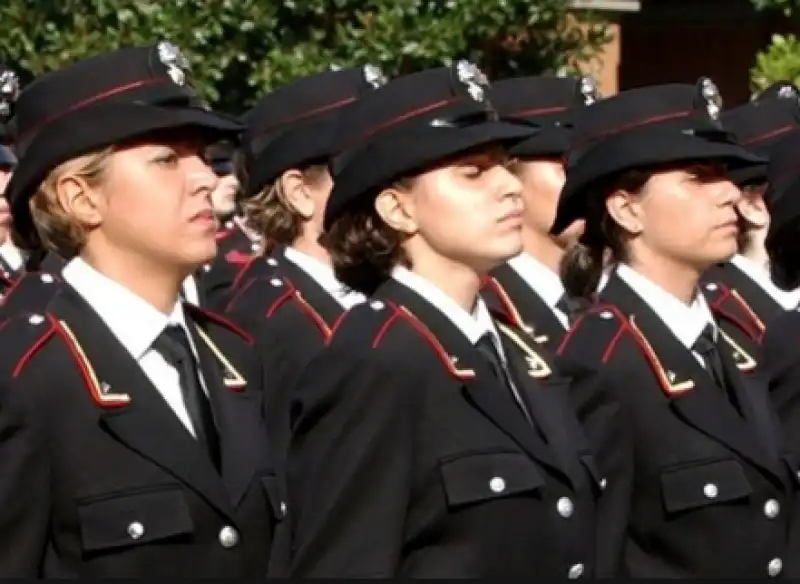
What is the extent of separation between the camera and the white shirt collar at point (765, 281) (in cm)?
669

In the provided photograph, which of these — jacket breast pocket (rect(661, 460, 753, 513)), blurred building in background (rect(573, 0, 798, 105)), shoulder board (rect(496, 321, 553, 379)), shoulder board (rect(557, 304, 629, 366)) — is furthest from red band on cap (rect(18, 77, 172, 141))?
blurred building in background (rect(573, 0, 798, 105))

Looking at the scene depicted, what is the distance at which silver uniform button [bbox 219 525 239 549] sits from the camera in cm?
372

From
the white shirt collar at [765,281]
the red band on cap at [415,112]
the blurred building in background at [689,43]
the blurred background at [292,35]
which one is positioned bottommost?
the blurred building in background at [689,43]

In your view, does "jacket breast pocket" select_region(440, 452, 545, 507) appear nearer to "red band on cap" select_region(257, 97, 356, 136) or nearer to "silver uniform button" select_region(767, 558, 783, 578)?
"silver uniform button" select_region(767, 558, 783, 578)

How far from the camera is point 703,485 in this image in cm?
436

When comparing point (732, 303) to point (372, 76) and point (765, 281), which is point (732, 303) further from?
point (372, 76)

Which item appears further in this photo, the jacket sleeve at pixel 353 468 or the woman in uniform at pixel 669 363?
the woman in uniform at pixel 669 363

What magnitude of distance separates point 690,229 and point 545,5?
874 centimetres

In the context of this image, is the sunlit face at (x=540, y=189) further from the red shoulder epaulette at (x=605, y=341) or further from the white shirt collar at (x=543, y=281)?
the red shoulder epaulette at (x=605, y=341)

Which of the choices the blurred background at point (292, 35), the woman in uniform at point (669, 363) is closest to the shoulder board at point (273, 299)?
the woman in uniform at point (669, 363)

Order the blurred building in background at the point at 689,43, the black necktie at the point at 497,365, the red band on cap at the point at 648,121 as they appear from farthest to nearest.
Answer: the blurred building in background at the point at 689,43
the red band on cap at the point at 648,121
the black necktie at the point at 497,365

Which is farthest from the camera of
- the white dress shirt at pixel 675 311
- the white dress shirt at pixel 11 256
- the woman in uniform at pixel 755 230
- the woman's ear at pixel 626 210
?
the white dress shirt at pixel 11 256

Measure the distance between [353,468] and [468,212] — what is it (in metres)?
0.63

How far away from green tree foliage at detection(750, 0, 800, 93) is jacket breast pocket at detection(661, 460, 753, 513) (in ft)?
29.6
